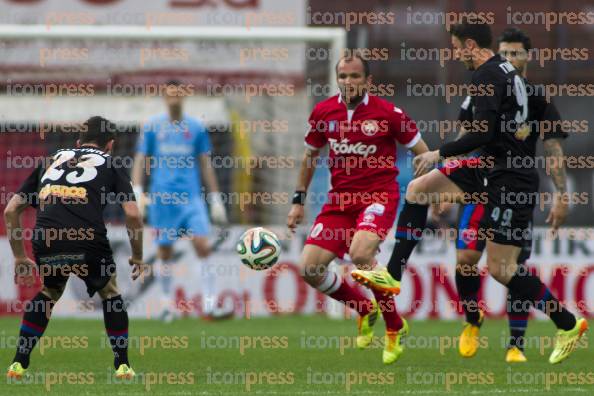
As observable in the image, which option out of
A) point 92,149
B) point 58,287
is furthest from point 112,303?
point 92,149

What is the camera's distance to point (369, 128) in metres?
8.99

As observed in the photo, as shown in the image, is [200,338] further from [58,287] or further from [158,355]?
[58,287]

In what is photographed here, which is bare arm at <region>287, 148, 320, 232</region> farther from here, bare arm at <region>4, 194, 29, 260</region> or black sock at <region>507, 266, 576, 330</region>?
bare arm at <region>4, 194, 29, 260</region>

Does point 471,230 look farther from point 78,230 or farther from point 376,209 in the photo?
point 78,230

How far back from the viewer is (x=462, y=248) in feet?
29.6

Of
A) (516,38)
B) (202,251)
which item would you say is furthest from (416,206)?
(202,251)

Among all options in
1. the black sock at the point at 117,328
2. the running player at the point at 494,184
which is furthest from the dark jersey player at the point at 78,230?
the running player at the point at 494,184

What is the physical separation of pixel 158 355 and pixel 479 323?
2.47 meters

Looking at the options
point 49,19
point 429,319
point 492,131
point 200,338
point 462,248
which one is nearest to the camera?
point 492,131

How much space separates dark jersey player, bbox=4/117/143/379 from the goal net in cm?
664

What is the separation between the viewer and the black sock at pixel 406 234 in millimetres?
8750

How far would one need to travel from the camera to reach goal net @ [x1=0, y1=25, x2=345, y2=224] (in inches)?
561

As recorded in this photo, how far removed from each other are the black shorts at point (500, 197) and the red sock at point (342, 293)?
3.89 ft

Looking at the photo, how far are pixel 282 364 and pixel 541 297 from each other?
190 centimetres
